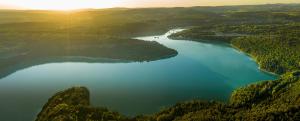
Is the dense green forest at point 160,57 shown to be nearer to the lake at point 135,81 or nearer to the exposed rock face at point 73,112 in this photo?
the exposed rock face at point 73,112

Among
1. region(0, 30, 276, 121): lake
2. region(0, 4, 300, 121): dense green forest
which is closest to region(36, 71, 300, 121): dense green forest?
region(0, 4, 300, 121): dense green forest

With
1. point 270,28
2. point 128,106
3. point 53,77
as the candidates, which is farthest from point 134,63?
point 270,28

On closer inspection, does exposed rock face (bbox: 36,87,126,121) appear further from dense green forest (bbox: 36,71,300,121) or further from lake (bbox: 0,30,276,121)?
lake (bbox: 0,30,276,121)

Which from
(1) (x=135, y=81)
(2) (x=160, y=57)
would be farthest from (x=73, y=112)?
(2) (x=160, y=57)

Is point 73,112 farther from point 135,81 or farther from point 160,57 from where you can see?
point 160,57

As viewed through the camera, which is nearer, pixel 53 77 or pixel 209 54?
pixel 53 77

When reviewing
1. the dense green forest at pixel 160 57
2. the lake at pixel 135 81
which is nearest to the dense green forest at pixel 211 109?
the dense green forest at pixel 160 57

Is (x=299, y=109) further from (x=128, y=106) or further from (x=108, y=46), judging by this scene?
(x=108, y=46)

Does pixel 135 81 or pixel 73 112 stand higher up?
pixel 73 112
